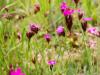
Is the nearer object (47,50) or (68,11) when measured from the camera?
(68,11)

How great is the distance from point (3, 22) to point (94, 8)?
108 centimetres

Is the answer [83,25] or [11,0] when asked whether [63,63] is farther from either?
[11,0]

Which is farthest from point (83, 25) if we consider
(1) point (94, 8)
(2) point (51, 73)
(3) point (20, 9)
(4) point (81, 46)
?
(3) point (20, 9)

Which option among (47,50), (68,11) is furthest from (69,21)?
(47,50)

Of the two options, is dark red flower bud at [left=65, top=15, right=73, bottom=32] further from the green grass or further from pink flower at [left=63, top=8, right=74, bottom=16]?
the green grass

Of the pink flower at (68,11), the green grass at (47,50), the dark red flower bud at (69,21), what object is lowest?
the green grass at (47,50)

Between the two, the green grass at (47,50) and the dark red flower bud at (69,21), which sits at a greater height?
the dark red flower bud at (69,21)

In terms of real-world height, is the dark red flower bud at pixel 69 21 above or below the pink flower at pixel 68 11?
below

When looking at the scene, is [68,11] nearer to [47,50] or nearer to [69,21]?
[69,21]

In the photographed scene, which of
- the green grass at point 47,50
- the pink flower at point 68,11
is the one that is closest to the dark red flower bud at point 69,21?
the pink flower at point 68,11

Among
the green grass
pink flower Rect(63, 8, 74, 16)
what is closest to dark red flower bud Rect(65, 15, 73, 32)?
pink flower Rect(63, 8, 74, 16)

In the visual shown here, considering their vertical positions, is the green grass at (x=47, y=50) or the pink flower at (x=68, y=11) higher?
the pink flower at (x=68, y=11)

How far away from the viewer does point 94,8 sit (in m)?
3.38

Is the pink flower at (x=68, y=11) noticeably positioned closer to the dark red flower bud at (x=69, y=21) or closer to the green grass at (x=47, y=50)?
the dark red flower bud at (x=69, y=21)
